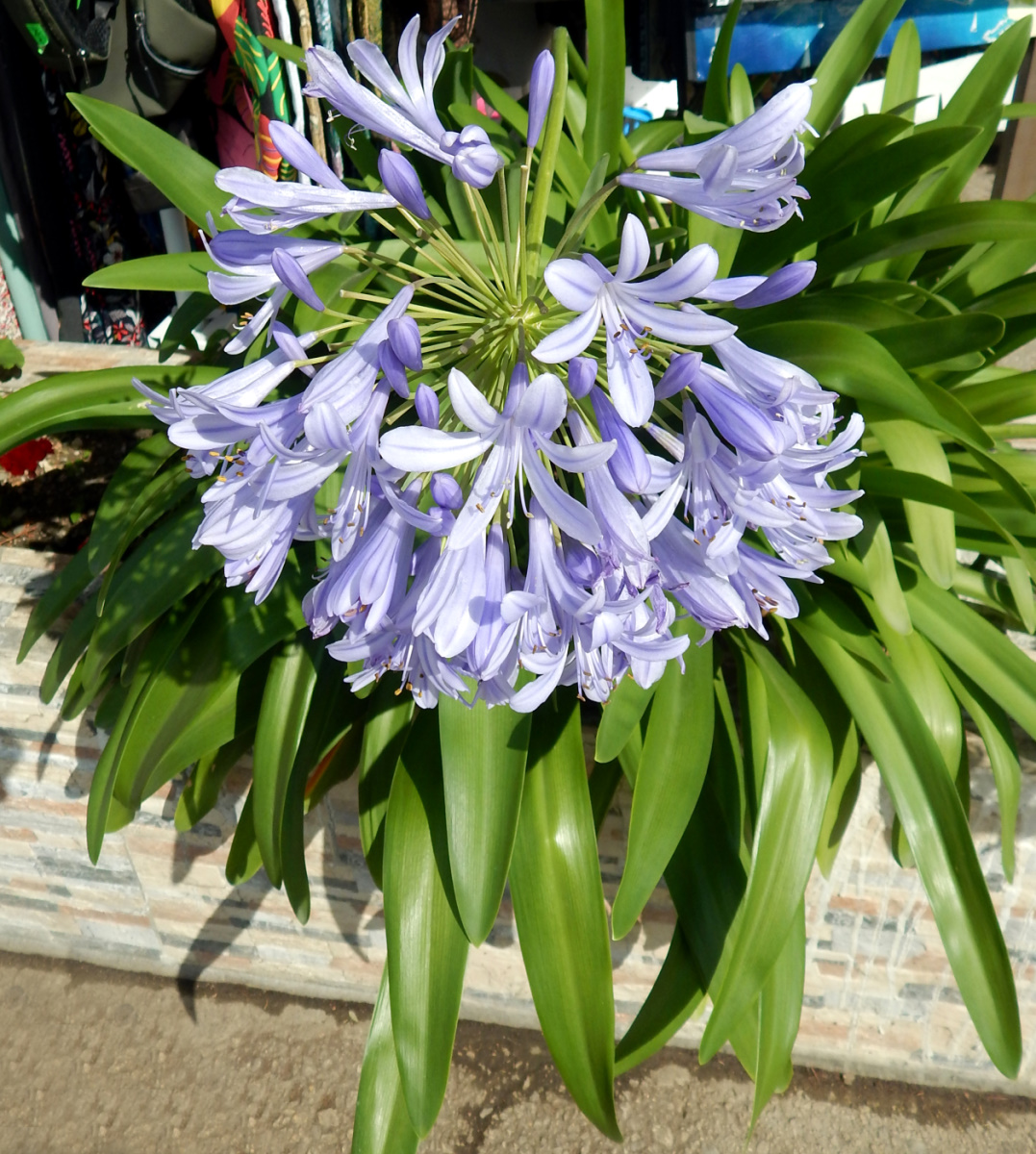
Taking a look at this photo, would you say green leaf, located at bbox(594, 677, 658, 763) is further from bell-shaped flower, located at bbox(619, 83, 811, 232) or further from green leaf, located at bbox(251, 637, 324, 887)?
bell-shaped flower, located at bbox(619, 83, 811, 232)

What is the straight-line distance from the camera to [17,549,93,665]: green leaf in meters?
1.67

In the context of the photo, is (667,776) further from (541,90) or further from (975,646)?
(541,90)

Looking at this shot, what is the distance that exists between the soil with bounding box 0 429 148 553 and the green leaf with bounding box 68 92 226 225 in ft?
2.86

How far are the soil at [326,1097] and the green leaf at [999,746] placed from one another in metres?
0.71

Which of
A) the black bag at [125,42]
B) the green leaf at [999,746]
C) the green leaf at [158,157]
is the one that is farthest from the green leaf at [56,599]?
the black bag at [125,42]

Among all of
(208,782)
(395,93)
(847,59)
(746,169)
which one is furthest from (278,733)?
(847,59)

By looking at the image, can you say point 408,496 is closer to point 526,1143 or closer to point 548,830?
point 548,830

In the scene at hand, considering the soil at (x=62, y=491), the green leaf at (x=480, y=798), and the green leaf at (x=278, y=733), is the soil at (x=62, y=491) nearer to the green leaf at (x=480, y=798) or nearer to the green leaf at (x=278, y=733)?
the green leaf at (x=278, y=733)

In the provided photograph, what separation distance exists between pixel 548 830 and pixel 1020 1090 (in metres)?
1.31

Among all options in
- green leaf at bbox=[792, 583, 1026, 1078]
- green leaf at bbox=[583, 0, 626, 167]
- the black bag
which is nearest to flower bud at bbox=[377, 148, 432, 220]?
green leaf at bbox=[583, 0, 626, 167]

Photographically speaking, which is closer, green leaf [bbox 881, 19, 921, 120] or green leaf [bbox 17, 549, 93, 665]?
green leaf [bbox 17, 549, 93, 665]

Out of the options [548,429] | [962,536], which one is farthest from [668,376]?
[962,536]

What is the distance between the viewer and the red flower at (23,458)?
2221mm

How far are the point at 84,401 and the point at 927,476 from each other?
4.34 feet
